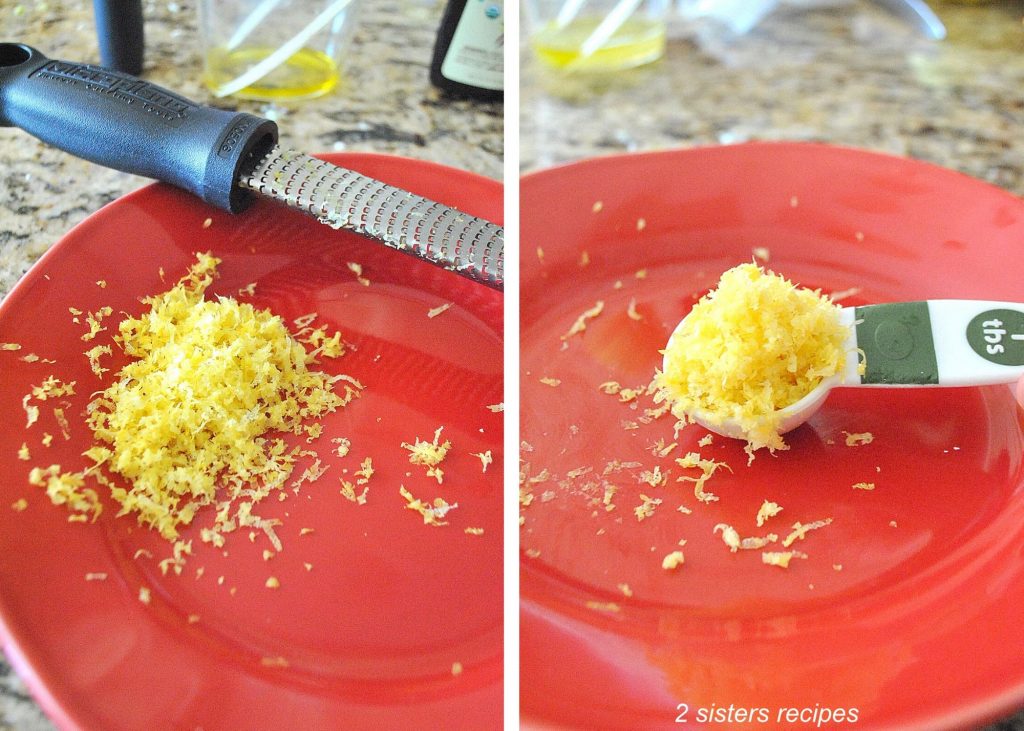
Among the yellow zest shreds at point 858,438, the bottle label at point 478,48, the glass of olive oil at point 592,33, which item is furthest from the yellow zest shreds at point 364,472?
the glass of olive oil at point 592,33

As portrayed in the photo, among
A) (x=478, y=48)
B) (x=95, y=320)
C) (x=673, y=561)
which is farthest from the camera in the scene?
(x=478, y=48)

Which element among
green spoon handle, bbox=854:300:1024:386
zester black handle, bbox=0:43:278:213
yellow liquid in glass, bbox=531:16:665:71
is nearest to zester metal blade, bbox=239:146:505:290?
zester black handle, bbox=0:43:278:213

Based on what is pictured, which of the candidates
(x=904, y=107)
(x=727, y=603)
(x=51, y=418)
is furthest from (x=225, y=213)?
(x=904, y=107)

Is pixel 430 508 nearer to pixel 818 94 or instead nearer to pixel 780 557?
pixel 780 557

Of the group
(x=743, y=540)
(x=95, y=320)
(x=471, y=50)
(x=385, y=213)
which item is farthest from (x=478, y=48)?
(x=743, y=540)

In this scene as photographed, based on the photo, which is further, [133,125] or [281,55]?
[281,55]

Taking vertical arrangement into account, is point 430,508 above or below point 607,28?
below

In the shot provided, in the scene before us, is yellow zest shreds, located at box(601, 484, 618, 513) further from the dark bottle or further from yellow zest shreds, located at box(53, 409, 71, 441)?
the dark bottle
